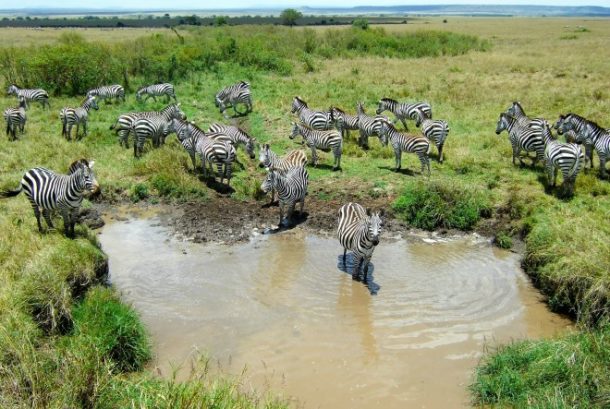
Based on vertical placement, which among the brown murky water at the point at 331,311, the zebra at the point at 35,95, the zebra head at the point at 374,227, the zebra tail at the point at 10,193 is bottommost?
the brown murky water at the point at 331,311

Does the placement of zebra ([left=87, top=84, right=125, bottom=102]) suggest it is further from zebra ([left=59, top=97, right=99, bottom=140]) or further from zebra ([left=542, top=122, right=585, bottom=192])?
zebra ([left=542, top=122, right=585, bottom=192])

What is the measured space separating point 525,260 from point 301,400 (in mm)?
5593

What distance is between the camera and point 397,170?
14.4 meters

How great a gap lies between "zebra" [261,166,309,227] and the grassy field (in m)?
1.61

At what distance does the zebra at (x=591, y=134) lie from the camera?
13156mm

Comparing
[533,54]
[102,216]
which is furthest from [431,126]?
[533,54]

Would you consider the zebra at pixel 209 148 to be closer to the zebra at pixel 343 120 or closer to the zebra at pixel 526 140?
the zebra at pixel 343 120

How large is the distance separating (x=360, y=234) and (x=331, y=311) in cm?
142

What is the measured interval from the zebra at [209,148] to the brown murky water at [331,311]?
2822 mm

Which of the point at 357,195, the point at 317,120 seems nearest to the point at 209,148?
the point at 357,195

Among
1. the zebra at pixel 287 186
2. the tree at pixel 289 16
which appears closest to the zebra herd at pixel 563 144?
the zebra at pixel 287 186

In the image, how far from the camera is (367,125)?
1609 centimetres

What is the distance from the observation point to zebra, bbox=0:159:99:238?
9.22 m

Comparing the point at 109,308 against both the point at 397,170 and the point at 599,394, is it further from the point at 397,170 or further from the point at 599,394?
the point at 397,170
